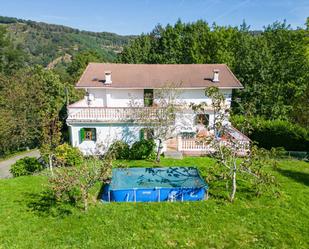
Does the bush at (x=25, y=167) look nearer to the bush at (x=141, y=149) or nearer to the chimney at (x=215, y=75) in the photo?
the bush at (x=141, y=149)

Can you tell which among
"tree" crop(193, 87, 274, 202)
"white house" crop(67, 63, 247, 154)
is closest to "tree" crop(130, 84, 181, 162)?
"white house" crop(67, 63, 247, 154)

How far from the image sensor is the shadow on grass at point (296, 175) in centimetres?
1829

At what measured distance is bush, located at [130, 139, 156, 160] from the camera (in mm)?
22345

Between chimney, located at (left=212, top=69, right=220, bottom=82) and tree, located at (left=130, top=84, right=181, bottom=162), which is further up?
chimney, located at (left=212, top=69, right=220, bottom=82)

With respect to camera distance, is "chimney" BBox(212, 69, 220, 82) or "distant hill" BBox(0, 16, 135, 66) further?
"distant hill" BBox(0, 16, 135, 66)

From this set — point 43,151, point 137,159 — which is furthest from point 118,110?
point 43,151

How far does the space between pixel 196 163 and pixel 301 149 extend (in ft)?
39.7

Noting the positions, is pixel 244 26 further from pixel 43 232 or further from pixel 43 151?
pixel 43 232

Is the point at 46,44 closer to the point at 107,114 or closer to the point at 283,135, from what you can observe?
the point at 107,114

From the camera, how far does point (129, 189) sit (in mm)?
14789

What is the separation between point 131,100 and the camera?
93.1ft

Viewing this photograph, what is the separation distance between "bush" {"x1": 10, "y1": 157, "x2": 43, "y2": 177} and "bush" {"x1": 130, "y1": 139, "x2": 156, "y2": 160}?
7389 millimetres

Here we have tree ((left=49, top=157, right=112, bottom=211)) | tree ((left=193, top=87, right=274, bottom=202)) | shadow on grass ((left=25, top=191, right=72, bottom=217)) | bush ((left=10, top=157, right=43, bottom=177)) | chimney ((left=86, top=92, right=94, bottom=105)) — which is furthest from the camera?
chimney ((left=86, top=92, right=94, bottom=105))

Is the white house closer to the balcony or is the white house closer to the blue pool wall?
the balcony
